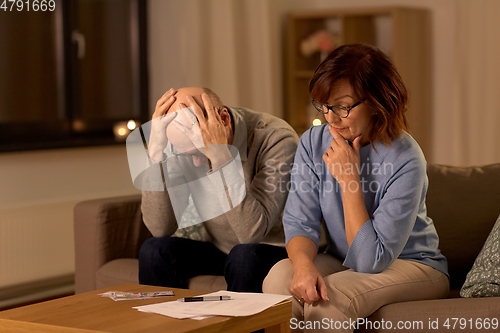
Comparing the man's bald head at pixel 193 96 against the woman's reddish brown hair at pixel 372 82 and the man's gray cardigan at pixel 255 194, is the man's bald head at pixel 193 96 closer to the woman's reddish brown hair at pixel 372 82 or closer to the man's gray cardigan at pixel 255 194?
the man's gray cardigan at pixel 255 194

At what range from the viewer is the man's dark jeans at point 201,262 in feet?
4.99

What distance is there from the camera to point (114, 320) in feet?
3.61

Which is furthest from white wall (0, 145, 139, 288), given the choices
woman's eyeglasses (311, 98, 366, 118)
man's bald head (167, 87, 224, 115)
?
woman's eyeglasses (311, 98, 366, 118)

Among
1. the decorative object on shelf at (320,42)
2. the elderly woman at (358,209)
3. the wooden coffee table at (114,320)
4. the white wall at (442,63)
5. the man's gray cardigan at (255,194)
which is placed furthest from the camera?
the decorative object on shelf at (320,42)

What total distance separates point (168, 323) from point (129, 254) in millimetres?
1061

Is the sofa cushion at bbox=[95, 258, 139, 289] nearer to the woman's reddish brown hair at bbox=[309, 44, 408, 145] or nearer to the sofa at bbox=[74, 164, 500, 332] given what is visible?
the sofa at bbox=[74, 164, 500, 332]

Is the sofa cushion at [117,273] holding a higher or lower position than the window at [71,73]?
lower

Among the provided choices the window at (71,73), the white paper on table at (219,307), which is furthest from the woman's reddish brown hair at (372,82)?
the window at (71,73)

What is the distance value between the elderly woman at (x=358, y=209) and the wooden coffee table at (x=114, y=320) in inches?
5.9

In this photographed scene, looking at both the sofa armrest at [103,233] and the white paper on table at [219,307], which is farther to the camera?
the sofa armrest at [103,233]

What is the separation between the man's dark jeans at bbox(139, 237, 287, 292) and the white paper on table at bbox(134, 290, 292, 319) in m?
0.27

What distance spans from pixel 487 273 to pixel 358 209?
0.40 metres

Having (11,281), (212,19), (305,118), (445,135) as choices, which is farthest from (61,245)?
(445,135)

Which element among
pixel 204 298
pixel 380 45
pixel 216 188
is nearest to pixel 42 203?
pixel 216 188
